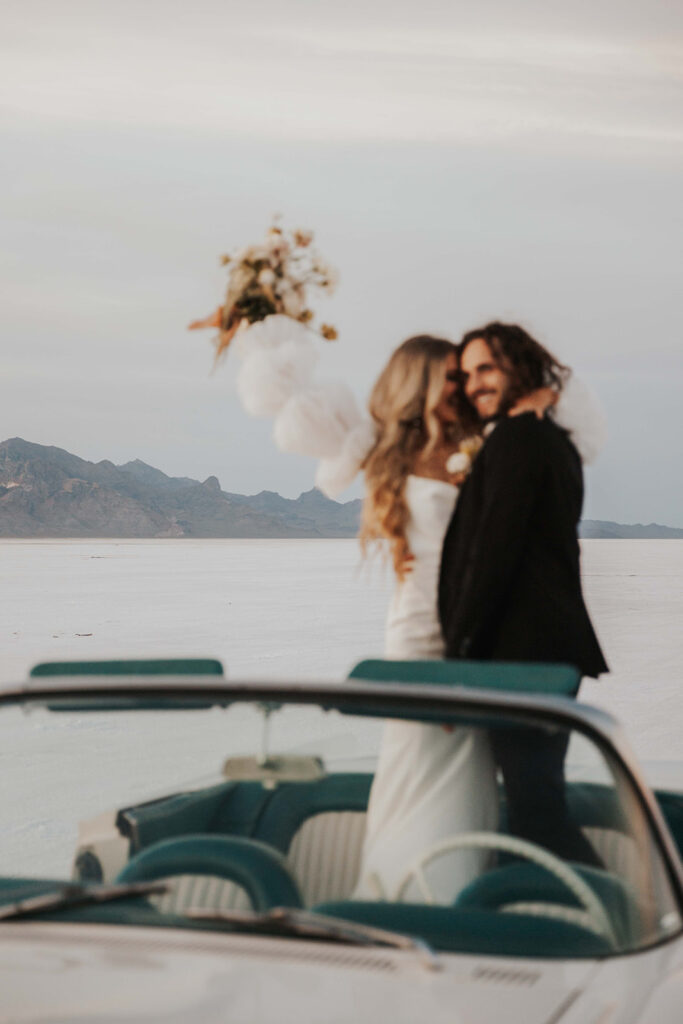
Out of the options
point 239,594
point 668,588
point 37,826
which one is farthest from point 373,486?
point 668,588

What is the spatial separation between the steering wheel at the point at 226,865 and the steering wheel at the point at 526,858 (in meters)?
0.19

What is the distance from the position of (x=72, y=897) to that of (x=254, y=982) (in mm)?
377

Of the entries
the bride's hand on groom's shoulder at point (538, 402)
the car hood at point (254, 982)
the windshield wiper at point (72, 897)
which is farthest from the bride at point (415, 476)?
the car hood at point (254, 982)

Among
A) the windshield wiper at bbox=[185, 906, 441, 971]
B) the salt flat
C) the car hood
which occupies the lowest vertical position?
the salt flat

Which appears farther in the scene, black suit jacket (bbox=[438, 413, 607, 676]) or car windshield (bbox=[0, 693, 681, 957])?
black suit jacket (bbox=[438, 413, 607, 676])

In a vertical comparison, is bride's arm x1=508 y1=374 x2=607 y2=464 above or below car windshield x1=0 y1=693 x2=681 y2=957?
above

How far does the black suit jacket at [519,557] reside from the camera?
3178 millimetres

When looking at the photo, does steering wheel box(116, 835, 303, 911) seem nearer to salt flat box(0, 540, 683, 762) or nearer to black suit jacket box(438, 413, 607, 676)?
black suit jacket box(438, 413, 607, 676)

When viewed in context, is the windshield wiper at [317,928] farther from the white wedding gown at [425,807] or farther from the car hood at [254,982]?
the white wedding gown at [425,807]

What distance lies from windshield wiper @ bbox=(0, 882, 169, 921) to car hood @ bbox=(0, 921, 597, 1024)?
4cm

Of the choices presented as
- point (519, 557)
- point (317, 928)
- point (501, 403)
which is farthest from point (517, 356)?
point (317, 928)

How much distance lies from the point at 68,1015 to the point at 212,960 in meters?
0.22

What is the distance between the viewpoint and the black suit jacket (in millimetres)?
3178

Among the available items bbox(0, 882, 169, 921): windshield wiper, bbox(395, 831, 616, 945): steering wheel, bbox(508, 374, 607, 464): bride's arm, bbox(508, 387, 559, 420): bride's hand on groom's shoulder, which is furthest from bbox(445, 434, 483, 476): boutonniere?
bbox(0, 882, 169, 921): windshield wiper
